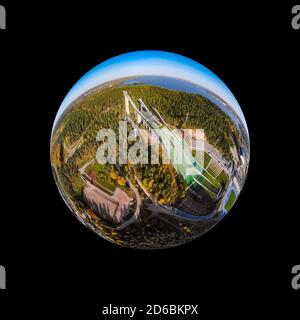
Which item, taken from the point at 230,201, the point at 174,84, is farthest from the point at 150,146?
the point at 230,201

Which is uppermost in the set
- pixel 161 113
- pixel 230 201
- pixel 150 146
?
pixel 161 113

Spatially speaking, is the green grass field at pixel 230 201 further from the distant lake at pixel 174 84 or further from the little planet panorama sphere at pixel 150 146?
the distant lake at pixel 174 84

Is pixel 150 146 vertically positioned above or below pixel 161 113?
below

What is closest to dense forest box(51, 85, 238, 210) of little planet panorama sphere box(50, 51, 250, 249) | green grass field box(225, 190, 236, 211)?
little planet panorama sphere box(50, 51, 250, 249)

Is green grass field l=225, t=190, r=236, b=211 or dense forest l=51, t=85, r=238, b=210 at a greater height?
dense forest l=51, t=85, r=238, b=210

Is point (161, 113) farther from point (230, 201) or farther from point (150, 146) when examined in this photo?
point (230, 201)

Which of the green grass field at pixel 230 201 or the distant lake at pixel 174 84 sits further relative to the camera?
the green grass field at pixel 230 201

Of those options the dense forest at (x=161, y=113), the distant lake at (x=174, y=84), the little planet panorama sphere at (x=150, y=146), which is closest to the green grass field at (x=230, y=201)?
the little planet panorama sphere at (x=150, y=146)

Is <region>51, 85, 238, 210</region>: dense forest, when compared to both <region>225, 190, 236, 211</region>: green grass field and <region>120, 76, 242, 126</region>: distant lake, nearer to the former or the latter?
<region>120, 76, 242, 126</region>: distant lake
